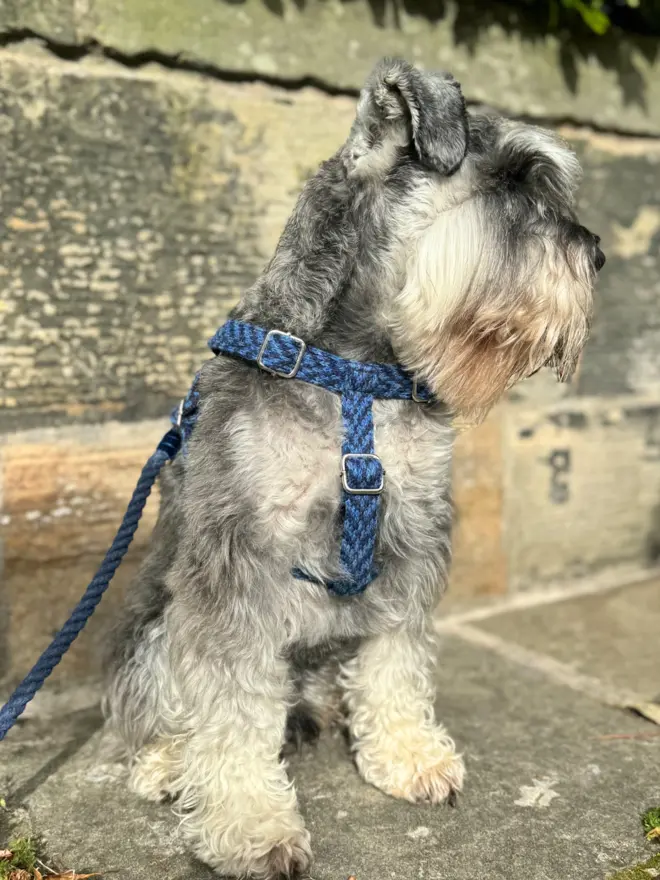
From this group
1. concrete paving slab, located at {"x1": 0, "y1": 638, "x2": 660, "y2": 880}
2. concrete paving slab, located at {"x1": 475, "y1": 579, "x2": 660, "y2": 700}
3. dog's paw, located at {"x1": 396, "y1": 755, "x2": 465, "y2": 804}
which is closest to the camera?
concrete paving slab, located at {"x1": 0, "y1": 638, "x2": 660, "y2": 880}

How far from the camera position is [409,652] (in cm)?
271

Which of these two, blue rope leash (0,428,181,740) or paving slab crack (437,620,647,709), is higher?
blue rope leash (0,428,181,740)

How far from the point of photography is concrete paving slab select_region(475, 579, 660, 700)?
361 cm

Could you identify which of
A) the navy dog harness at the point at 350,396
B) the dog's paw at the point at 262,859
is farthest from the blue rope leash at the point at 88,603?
the dog's paw at the point at 262,859

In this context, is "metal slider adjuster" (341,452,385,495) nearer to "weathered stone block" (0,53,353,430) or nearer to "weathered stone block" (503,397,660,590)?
"weathered stone block" (0,53,353,430)

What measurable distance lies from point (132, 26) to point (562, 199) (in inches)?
73.3

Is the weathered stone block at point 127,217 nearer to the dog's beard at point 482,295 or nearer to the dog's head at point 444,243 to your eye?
the dog's head at point 444,243

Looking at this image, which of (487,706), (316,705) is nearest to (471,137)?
(316,705)

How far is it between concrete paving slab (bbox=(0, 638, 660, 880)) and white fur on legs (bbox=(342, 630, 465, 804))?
7 cm

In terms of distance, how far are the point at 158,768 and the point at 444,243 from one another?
5.95 feet

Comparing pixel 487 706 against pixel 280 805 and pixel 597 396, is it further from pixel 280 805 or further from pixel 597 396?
pixel 597 396

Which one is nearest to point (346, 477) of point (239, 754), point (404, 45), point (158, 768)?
point (239, 754)

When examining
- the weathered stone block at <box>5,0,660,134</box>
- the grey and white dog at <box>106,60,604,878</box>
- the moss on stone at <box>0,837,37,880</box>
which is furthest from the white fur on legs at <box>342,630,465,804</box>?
the weathered stone block at <box>5,0,660,134</box>

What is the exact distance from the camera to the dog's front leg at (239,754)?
2.29 m
